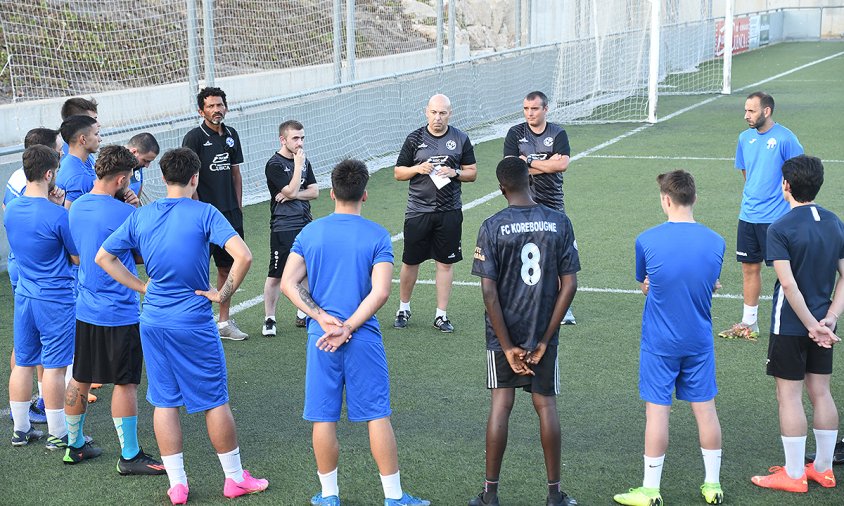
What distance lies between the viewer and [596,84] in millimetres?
25000

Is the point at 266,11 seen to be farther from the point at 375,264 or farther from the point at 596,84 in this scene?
the point at 375,264

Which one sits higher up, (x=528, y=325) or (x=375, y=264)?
(x=375, y=264)

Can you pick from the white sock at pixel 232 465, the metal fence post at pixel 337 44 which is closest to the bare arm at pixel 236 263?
the white sock at pixel 232 465

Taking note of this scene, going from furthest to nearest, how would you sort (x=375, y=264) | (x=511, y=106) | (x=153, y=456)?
(x=511, y=106) < (x=153, y=456) < (x=375, y=264)

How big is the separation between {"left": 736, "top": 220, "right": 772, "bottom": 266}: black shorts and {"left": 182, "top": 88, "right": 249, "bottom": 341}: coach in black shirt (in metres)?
4.19

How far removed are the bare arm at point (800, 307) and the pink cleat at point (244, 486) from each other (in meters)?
3.01

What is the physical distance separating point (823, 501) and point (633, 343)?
296 cm

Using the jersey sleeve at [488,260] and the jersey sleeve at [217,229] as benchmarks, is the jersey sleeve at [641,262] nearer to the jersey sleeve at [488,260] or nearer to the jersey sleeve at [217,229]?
the jersey sleeve at [488,260]

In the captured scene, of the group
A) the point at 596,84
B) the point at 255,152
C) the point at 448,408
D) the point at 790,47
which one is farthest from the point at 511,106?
the point at 790,47

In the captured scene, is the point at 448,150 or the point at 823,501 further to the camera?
the point at 448,150

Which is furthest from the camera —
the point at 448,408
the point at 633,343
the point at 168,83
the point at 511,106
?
the point at 511,106

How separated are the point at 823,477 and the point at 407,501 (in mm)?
2318

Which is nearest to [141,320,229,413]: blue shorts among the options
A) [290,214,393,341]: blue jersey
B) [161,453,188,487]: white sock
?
[161,453,188,487]: white sock

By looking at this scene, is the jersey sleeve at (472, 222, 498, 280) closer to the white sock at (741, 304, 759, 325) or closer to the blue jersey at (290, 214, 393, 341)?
the blue jersey at (290, 214, 393, 341)
